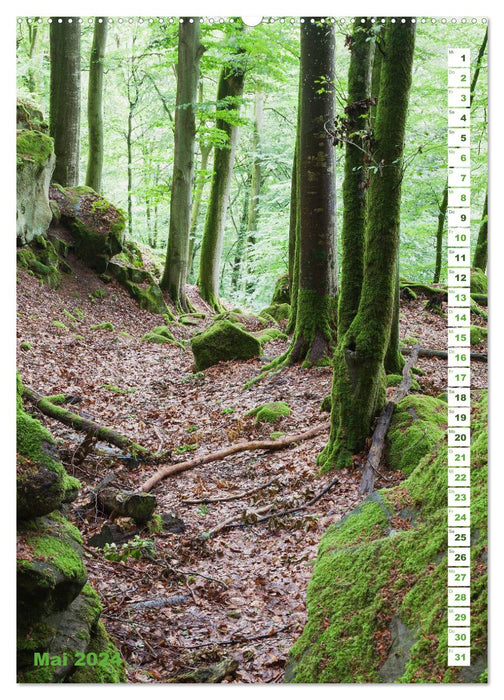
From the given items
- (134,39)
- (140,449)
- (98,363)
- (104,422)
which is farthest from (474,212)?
(134,39)

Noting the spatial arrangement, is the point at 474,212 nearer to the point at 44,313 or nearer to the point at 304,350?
the point at 304,350

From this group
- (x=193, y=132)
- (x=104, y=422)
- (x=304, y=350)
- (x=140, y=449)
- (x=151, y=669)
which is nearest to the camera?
(x=151, y=669)

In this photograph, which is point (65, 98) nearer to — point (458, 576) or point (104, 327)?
point (104, 327)

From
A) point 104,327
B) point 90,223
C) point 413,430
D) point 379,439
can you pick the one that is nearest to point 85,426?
point 379,439

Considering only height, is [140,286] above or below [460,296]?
above

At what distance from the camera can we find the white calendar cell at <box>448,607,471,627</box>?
99.6 inches

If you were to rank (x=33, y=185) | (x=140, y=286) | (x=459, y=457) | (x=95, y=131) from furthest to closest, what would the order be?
(x=95, y=131) < (x=140, y=286) < (x=33, y=185) < (x=459, y=457)

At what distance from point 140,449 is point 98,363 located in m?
2.84

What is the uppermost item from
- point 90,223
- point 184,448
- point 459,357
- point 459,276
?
point 90,223

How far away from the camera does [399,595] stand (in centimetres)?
285

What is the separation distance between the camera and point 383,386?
5816mm

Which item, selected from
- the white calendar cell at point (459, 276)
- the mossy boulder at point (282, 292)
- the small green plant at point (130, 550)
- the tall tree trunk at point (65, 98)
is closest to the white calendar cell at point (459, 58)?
the white calendar cell at point (459, 276)

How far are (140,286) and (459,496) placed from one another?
37.0ft

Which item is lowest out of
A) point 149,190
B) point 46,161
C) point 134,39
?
point 46,161
